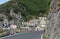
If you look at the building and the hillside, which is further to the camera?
the hillside

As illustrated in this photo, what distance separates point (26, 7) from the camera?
119 feet

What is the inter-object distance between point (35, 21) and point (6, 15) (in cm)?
492

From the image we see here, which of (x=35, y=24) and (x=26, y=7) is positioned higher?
(x=26, y=7)

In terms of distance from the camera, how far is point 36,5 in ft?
122

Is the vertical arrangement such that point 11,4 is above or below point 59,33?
above

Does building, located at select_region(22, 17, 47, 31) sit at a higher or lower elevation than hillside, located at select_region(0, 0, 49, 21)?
lower

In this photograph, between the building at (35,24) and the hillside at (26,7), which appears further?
the hillside at (26,7)

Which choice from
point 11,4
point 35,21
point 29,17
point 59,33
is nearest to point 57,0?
point 59,33

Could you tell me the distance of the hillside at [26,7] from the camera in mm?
33406

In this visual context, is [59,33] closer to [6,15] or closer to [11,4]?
[6,15]

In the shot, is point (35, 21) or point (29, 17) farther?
point (29, 17)

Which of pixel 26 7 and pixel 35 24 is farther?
A: pixel 26 7

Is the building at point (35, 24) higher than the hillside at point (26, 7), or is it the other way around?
the hillside at point (26, 7)

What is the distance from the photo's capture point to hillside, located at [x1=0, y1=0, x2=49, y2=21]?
33406mm
